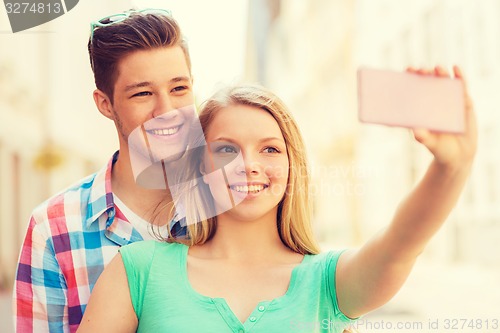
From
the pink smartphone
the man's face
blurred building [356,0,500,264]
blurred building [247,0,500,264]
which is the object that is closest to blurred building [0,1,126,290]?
blurred building [247,0,500,264]

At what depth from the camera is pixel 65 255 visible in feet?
5.27

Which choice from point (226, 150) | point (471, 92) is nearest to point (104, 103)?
point (226, 150)

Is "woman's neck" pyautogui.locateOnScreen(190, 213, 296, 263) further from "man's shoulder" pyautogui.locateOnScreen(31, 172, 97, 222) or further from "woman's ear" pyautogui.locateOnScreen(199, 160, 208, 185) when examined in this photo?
"man's shoulder" pyautogui.locateOnScreen(31, 172, 97, 222)

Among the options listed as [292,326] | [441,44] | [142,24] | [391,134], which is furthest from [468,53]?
[292,326]

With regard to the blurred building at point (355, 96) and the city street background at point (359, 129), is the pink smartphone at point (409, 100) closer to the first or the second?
the city street background at point (359, 129)

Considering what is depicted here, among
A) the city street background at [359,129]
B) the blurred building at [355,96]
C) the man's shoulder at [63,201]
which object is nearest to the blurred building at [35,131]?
the city street background at [359,129]

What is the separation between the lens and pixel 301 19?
11.0 metres

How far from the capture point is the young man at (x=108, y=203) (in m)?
1.59

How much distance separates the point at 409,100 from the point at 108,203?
95 centimetres

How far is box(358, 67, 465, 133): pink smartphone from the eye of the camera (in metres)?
0.82

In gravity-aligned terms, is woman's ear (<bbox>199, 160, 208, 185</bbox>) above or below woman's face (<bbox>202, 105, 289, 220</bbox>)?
below

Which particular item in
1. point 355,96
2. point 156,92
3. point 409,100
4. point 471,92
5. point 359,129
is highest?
point 409,100

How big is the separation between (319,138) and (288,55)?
7.80 feet

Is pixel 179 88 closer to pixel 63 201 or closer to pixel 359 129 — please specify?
pixel 63 201
